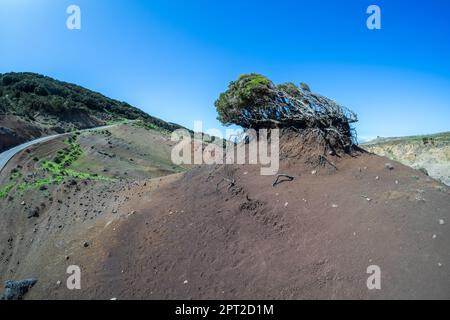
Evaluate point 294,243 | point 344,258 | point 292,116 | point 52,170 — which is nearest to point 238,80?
point 292,116

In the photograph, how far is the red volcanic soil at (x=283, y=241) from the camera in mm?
6055

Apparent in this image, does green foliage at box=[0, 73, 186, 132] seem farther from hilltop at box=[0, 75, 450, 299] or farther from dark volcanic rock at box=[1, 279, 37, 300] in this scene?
dark volcanic rock at box=[1, 279, 37, 300]

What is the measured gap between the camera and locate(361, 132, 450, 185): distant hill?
23.5 meters

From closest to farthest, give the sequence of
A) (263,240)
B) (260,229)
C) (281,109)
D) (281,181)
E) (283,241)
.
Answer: (283,241) → (263,240) → (260,229) → (281,181) → (281,109)

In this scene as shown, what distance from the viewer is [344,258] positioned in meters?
6.41

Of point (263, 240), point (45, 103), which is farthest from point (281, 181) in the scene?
point (45, 103)

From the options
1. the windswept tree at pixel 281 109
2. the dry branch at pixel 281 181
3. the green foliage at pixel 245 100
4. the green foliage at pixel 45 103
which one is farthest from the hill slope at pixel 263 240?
the green foliage at pixel 45 103

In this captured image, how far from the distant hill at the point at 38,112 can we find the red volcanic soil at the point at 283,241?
932 inches

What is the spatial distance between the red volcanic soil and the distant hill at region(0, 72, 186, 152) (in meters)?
23.7

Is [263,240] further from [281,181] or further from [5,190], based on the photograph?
[5,190]

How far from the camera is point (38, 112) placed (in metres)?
36.6

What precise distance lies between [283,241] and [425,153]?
23.7m

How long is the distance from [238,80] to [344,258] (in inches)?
362

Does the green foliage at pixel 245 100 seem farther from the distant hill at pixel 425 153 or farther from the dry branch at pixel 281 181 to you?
the distant hill at pixel 425 153
